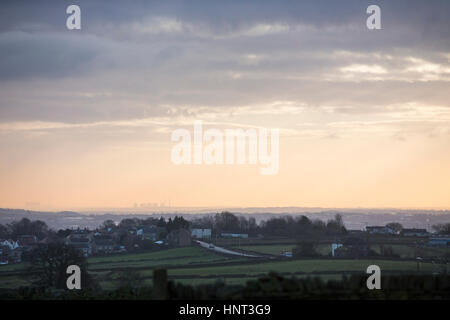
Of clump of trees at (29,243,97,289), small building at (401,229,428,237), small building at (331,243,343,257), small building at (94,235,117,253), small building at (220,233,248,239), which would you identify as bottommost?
small building at (94,235,117,253)

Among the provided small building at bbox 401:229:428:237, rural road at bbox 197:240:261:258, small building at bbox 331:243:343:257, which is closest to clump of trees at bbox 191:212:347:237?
small building at bbox 401:229:428:237

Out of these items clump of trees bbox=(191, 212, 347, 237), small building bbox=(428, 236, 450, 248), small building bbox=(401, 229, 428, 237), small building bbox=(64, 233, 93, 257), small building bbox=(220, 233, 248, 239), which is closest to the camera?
small building bbox=(428, 236, 450, 248)

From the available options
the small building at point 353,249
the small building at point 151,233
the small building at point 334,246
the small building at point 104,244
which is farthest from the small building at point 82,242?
the small building at point 353,249

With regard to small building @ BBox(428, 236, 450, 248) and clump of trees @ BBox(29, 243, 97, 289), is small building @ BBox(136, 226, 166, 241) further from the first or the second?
clump of trees @ BBox(29, 243, 97, 289)

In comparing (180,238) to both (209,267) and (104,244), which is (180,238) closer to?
(104,244)

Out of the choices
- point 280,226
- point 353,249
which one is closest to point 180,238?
point 280,226

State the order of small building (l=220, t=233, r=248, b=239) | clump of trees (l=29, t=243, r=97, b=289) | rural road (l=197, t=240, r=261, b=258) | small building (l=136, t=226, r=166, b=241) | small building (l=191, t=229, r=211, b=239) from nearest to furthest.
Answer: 1. clump of trees (l=29, t=243, r=97, b=289)
2. rural road (l=197, t=240, r=261, b=258)
3. small building (l=220, t=233, r=248, b=239)
4. small building (l=136, t=226, r=166, b=241)
5. small building (l=191, t=229, r=211, b=239)
